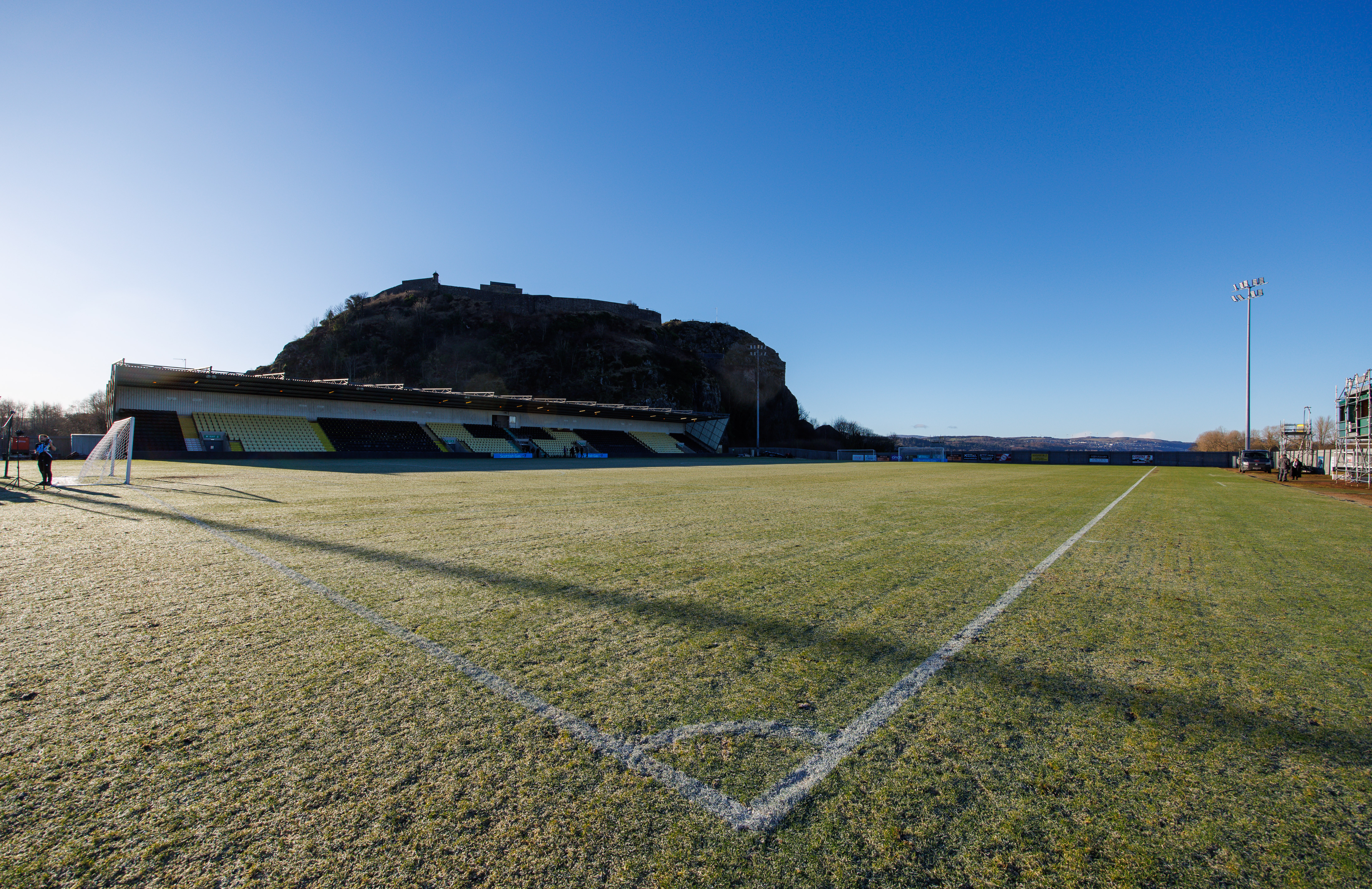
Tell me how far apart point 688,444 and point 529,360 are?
120 feet

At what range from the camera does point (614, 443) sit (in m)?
52.8

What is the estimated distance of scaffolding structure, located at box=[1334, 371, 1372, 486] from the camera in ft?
77.0

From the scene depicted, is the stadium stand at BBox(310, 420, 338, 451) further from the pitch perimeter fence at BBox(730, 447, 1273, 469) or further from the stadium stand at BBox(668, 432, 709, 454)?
the pitch perimeter fence at BBox(730, 447, 1273, 469)

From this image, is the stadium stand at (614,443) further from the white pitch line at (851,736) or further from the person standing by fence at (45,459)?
the white pitch line at (851,736)

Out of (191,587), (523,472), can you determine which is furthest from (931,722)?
(523,472)

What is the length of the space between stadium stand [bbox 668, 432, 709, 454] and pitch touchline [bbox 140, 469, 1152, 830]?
2189 inches

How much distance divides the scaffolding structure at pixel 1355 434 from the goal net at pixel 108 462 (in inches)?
1571

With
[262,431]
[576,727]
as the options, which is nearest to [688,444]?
[262,431]

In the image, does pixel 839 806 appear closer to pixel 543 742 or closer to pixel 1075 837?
pixel 1075 837

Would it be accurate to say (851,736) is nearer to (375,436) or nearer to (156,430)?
(156,430)

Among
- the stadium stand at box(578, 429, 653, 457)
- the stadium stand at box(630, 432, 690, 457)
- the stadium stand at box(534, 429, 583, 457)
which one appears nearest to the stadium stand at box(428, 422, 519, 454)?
the stadium stand at box(534, 429, 583, 457)

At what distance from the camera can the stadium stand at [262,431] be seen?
34.1 m

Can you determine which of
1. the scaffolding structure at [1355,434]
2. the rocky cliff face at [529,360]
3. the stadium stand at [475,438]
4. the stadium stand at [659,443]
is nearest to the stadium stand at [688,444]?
the stadium stand at [659,443]

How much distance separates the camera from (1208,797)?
1.88 m
